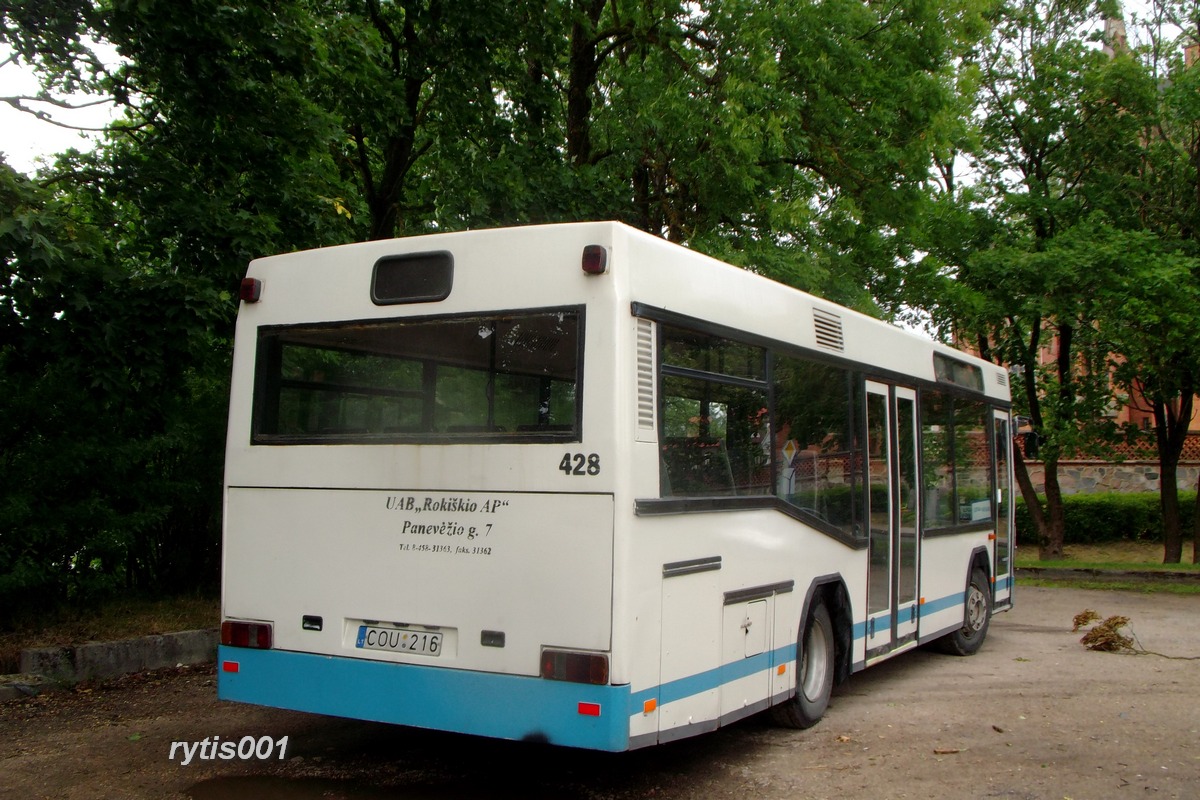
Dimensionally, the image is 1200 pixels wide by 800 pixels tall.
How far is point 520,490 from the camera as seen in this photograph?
18.2ft

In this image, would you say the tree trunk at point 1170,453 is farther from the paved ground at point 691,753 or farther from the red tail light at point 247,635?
the red tail light at point 247,635

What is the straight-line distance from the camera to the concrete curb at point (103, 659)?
8.29 meters

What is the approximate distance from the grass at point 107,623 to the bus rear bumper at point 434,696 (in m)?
3.44

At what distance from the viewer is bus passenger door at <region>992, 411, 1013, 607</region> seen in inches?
462

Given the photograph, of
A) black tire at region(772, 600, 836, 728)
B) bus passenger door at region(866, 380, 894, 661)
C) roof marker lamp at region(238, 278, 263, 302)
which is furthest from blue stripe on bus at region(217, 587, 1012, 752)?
bus passenger door at region(866, 380, 894, 661)

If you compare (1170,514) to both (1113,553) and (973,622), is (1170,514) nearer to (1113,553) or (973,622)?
(1113,553)

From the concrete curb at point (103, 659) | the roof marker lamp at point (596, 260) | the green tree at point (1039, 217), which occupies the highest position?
the green tree at point (1039, 217)

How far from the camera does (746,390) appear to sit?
6.59 metres

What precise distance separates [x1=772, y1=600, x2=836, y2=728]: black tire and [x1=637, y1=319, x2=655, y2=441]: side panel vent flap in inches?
91.4

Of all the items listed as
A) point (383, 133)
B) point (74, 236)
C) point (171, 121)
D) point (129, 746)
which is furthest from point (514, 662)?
point (383, 133)

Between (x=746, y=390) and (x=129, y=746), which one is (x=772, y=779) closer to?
(x=746, y=390)

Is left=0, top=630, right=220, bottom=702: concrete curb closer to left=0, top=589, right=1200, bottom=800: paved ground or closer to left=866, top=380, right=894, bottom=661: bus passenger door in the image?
left=0, top=589, right=1200, bottom=800: paved ground

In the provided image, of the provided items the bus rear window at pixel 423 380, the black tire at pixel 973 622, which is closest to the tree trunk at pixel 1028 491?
the black tire at pixel 973 622

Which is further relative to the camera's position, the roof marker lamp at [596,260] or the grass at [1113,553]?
the grass at [1113,553]
